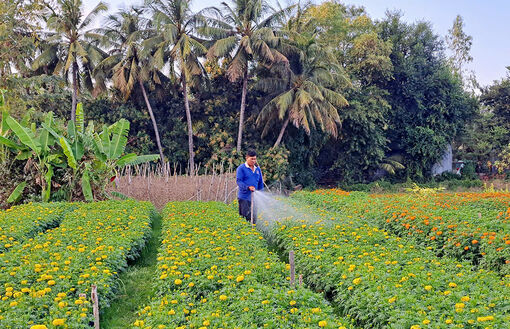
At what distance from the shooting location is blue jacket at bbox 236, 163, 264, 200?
9.17 meters

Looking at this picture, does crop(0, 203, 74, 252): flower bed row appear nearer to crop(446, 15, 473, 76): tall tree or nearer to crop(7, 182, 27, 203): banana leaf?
crop(7, 182, 27, 203): banana leaf

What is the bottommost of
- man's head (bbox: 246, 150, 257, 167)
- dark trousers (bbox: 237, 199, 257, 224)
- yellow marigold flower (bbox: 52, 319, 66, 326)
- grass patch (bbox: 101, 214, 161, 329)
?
grass patch (bbox: 101, 214, 161, 329)

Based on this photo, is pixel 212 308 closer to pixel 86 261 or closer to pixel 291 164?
pixel 86 261

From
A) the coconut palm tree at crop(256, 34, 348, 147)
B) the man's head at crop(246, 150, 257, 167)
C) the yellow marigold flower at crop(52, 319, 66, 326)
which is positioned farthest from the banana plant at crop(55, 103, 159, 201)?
the coconut palm tree at crop(256, 34, 348, 147)

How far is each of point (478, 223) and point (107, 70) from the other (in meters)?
21.2

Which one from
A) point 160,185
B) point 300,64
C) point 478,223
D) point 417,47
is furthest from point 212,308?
point 417,47

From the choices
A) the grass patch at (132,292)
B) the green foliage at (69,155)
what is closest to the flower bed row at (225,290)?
the grass patch at (132,292)

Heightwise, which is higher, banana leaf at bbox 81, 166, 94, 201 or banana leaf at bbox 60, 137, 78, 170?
banana leaf at bbox 60, 137, 78, 170

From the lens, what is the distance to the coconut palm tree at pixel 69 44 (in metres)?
22.8

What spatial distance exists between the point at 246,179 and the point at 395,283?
4.75 meters

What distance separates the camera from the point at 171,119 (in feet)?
85.7

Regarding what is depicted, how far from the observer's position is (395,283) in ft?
16.2

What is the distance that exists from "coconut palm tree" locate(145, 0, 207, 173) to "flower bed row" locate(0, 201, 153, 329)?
572 inches

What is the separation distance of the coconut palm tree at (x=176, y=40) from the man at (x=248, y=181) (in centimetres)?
1329
